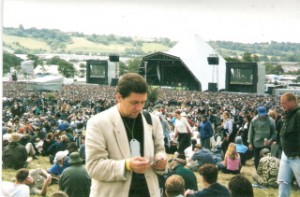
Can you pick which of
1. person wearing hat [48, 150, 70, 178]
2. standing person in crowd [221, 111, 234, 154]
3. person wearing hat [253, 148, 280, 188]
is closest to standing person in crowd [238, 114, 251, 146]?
standing person in crowd [221, 111, 234, 154]

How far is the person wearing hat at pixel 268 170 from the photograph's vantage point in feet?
13.6

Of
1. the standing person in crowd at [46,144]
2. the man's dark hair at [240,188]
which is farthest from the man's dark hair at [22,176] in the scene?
the standing person in crowd at [46,144]

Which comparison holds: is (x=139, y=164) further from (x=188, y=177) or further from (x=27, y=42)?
(x=27, y=42)

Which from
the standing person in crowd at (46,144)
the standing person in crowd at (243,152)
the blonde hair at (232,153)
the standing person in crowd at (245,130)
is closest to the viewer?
the blonde hair at (232,153)

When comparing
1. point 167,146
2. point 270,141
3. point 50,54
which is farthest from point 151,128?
point 167,146

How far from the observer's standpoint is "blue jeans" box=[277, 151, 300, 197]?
2.71m

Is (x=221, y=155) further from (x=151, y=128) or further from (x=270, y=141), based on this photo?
(x=151, y=128)

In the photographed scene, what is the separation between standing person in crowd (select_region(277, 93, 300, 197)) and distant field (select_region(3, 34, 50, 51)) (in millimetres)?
2254

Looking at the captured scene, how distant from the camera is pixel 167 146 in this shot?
602 centimetres

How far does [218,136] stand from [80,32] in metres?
3.13

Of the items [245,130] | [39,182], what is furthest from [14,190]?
[245,130]

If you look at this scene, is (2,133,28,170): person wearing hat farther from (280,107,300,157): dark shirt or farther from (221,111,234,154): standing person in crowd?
(280,107,300,157): dark shirt

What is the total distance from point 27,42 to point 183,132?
247 cm

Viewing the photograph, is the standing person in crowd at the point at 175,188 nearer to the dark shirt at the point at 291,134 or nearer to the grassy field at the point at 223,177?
the dark shirt at the point at 291,134
